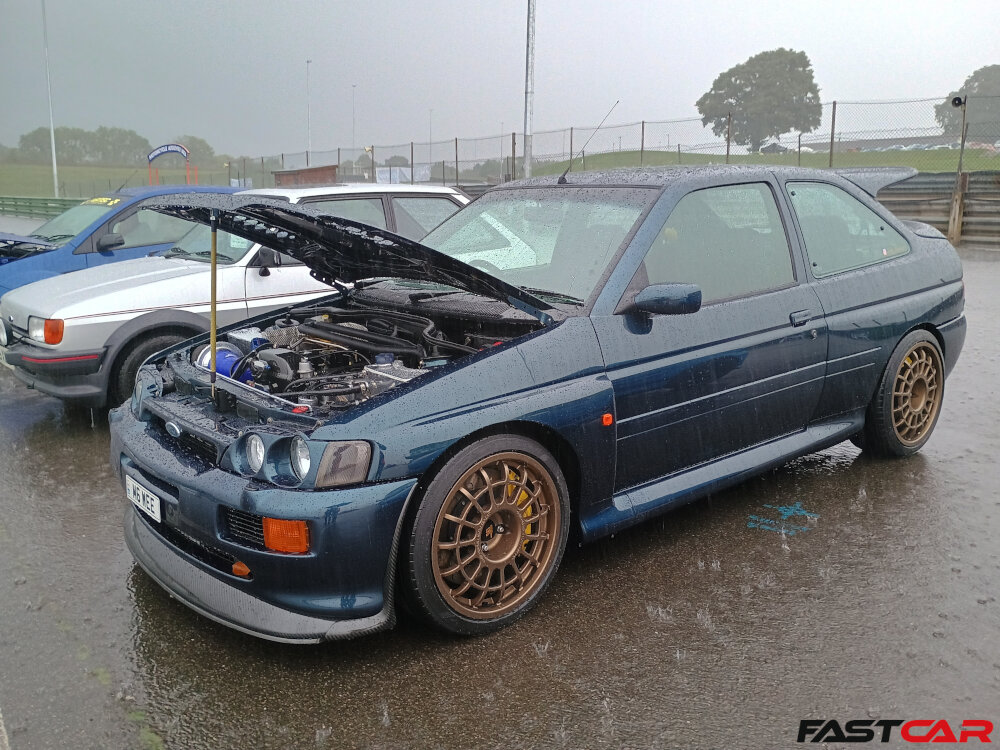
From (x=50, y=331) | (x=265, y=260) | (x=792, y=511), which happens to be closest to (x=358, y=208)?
(x=265, y=260)

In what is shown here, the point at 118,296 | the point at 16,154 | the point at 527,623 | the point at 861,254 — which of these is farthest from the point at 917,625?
the point at 16,154

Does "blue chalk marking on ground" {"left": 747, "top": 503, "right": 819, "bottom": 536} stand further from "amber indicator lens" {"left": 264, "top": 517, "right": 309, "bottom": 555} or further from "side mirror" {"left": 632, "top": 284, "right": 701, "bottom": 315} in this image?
"amber indicator lens" {"left": 264, "top": 517, "right": 309, "bottom": 555}

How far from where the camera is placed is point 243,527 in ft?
8.96

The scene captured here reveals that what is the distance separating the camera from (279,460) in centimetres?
275

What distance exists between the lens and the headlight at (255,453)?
278 cm

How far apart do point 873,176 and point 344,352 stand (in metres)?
3.23

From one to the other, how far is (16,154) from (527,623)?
295ft

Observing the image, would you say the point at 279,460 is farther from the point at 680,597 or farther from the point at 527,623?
the point at 680,597

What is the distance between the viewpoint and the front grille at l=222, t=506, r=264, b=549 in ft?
8.81

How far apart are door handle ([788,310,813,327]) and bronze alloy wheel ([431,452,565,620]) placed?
153 centimetres

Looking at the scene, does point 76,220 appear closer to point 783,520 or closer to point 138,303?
point 138,303

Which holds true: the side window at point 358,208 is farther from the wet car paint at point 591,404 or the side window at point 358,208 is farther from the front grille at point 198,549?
the front grille at point 198,549

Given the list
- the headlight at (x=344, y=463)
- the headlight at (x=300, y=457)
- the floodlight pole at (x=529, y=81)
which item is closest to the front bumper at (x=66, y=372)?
the headlight at (x=300, y=457)

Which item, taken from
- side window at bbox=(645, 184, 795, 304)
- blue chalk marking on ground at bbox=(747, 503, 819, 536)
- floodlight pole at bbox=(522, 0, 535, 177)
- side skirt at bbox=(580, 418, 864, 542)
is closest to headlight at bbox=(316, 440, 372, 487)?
side skirt at bbox=(580, 418, 864, 542)
